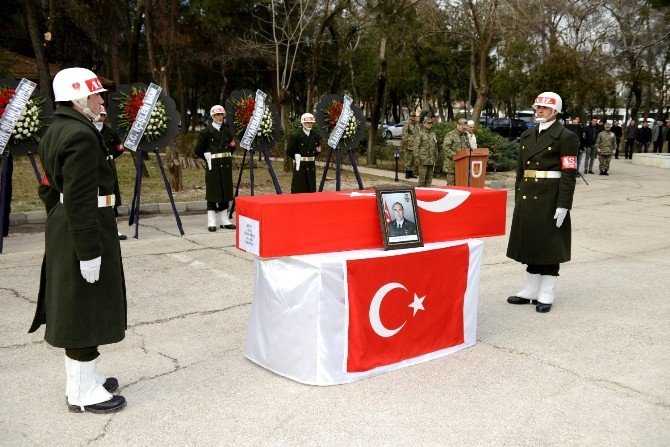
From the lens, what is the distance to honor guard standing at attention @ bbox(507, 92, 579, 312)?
622cm

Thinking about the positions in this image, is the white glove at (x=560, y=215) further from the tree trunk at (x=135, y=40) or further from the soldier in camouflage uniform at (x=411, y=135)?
the tree trunk at (x=135, y=40)

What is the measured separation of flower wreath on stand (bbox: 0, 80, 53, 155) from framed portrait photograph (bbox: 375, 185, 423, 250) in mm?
6396

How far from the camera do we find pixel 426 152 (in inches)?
625

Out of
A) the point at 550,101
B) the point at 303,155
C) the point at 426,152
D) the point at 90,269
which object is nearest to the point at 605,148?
the point at 426,152

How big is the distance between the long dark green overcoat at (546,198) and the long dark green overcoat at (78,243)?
395 centimetres

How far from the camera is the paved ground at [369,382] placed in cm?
388

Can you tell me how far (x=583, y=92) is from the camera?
3012cm

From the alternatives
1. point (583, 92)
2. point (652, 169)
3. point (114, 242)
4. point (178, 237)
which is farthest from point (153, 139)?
point (583, 92)

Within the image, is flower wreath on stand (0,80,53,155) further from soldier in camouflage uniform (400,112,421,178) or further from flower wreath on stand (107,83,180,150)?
soldier in camouflage uniform (400,112,421,178)

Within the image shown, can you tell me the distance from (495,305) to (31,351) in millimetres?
4267

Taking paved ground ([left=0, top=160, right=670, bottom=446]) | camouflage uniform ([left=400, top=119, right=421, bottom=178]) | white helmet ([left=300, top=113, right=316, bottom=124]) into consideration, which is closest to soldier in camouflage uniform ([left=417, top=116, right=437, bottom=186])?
camouflage uniform ([left=400, top=119, right=421, bottom=178])

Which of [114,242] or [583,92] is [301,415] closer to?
[114,242]

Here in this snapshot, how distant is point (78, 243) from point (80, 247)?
3cm

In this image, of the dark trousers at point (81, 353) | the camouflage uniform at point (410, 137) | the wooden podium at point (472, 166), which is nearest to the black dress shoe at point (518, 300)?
the dark trousers at point (81, 353)
